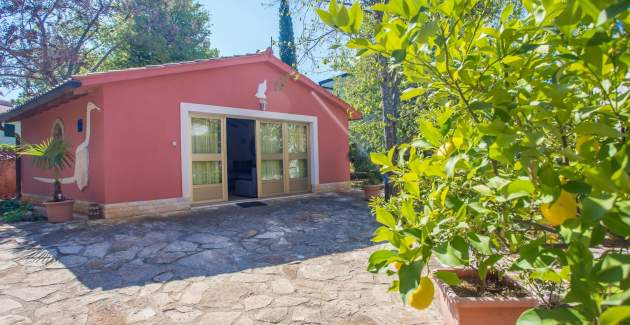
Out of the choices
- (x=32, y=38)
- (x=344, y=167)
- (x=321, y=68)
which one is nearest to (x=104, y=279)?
(x=321, y=68)

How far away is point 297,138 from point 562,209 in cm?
833

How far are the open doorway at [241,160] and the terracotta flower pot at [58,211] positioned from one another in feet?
11.0

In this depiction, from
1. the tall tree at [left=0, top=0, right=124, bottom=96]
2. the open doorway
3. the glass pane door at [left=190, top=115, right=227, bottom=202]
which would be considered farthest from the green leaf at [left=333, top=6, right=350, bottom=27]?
the tall tree at [left=0, top=0, right=124, bottom=96]

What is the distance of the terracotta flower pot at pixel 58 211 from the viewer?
18.3ft

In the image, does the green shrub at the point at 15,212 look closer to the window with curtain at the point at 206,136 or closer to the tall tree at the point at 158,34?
the window with curtain at the point at 206,136

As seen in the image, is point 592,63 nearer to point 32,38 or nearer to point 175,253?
point 175,253

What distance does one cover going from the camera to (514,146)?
734mm

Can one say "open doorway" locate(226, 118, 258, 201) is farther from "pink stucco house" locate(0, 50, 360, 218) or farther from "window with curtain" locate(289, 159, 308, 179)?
"window with curtain" locate(289, 159, 308, 179)

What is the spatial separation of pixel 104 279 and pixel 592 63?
12.5 ft

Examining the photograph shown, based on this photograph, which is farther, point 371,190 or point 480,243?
point 371,190

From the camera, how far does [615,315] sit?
1.64 ft

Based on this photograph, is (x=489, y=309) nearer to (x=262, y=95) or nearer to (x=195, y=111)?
(x=195, y=111)

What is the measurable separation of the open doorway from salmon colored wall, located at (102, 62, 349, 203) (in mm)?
1283

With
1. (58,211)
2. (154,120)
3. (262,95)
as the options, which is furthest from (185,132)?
(58,211)
